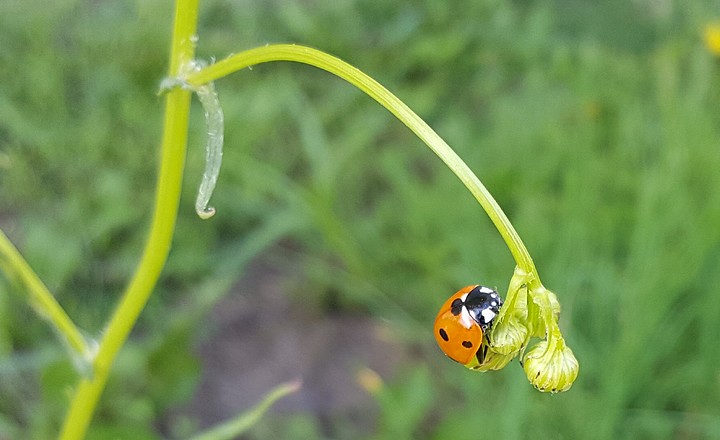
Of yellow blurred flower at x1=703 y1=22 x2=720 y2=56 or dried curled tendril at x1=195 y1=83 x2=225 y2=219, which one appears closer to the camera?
dried curled tendril at x1=195 y1=83 x2=225 y2=219

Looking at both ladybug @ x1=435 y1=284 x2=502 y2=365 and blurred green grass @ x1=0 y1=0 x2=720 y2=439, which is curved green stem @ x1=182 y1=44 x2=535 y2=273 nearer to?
ladybug @ x1=435 y1=284 x2=502 y2=365

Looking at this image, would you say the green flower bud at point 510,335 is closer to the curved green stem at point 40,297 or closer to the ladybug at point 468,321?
the ladybug at point 468,321

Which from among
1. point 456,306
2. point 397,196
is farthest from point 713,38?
point 456,306

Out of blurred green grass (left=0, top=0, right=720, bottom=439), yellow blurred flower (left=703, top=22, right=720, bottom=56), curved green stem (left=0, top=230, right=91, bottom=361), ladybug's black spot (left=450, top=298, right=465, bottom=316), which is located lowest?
curved green stem (left=0, top=230, right=91, bottom=361)

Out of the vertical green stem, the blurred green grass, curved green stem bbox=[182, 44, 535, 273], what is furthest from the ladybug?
the blurred green grass

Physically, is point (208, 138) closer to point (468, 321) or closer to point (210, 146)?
point (210, 146)

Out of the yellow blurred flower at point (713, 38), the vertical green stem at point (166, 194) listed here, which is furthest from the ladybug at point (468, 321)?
the yellow blurred flower at point (713, 38)

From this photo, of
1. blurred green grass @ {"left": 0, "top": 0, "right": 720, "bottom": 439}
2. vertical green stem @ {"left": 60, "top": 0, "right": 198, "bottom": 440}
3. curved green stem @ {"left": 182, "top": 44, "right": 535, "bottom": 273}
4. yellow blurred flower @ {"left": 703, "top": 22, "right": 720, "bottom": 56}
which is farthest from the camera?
yellow blurred flower @ {"left": 703, "top": 22, "right": 720, "bottom": 56}
